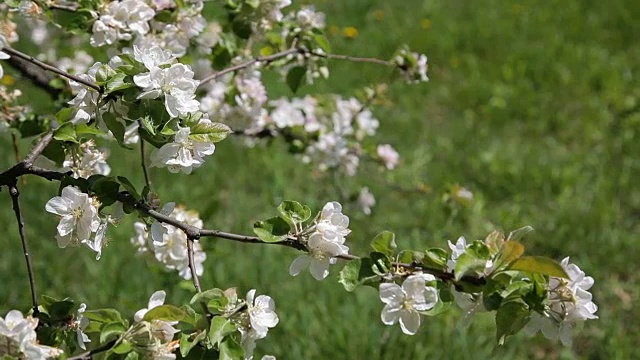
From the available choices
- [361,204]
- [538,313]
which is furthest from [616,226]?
[538,313]

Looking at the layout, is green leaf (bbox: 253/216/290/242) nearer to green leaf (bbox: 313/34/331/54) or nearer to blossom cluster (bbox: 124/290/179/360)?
blossom cluster (bbox: 124/290/179/360)

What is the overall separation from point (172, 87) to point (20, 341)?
13.1 inches

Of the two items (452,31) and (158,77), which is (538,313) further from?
(452,31)

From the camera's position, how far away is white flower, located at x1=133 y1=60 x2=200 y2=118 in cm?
90

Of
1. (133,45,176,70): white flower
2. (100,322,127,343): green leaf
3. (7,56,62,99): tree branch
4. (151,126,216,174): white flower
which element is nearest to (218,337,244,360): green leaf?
(100,322,127,343): green leaf

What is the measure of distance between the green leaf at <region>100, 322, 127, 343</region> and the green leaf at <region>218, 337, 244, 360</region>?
119mm

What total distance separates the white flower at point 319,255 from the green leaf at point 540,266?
0.76 ft

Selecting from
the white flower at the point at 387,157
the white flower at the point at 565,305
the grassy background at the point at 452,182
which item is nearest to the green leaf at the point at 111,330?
the white flower at the point at 565,305

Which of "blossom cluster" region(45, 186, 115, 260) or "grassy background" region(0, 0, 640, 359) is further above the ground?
"blossom cluster" region(45, 186, 115, 260)

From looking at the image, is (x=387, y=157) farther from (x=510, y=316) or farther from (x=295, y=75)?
(x=510, y=316)

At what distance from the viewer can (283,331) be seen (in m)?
2.34

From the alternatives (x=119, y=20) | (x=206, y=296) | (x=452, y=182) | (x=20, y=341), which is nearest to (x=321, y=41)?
(x=119, y=20)

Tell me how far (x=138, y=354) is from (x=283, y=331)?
1.50 meters

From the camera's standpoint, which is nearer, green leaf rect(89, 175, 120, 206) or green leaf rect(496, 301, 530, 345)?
green leaf rect(496, 301, 530, 345)
